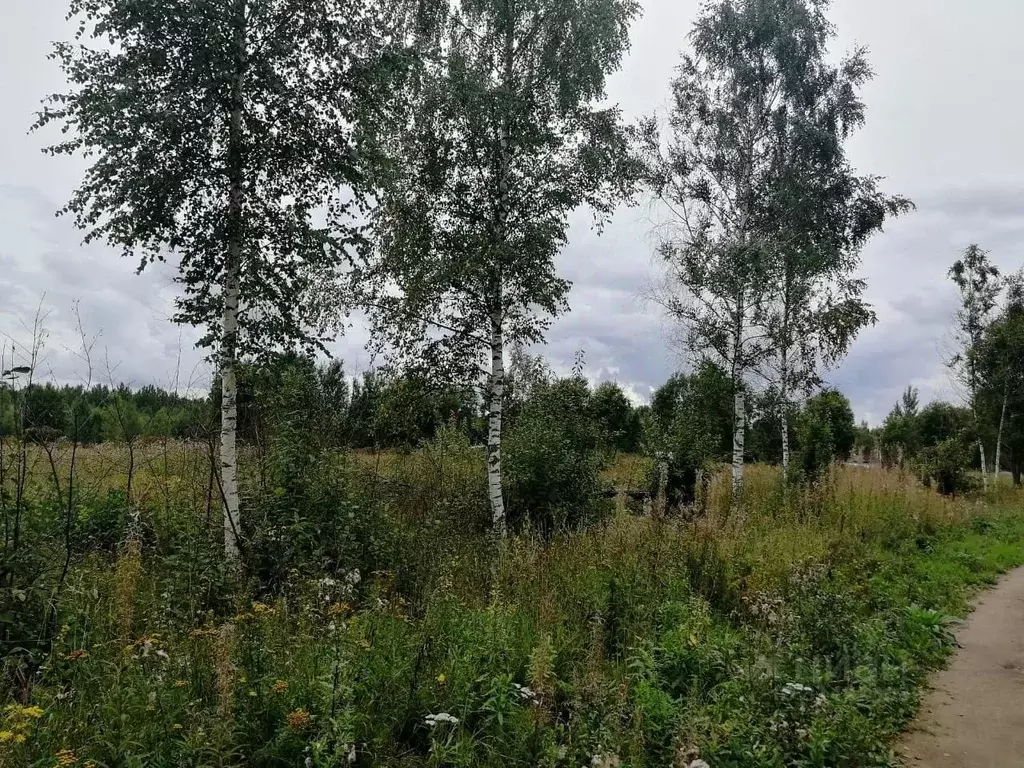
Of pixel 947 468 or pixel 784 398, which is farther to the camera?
pixel 947 468

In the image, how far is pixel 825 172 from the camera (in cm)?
1608

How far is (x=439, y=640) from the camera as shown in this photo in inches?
184

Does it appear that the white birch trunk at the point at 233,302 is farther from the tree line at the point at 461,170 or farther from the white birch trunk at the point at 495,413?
the white birch trunk at the point at 495,413

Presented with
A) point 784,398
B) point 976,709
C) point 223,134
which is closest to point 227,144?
point 223,134

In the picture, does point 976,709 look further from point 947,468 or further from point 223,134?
point 947,468

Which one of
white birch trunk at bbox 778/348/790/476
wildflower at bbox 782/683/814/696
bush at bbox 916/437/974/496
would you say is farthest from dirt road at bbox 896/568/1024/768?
bush at bbox 916/437/974/496

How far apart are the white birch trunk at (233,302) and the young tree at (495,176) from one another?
2.61 meters

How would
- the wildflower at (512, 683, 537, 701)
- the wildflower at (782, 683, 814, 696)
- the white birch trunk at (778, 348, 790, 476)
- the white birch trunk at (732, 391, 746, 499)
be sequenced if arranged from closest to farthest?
1. the wildflower at (512, 683, 537, 701)
2. the wildflower at (782, 683, 814, 696)
3. the white birch trunk at (732, 391, 746, 499)
4. the white birch trunk at (778, 348, 790, 476)

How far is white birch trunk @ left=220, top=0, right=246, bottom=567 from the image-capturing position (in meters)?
7.66

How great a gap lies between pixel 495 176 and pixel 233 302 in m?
5.15

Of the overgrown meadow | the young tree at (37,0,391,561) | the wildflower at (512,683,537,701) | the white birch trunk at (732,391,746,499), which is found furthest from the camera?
the white birch trunk at (732,391,746,499)

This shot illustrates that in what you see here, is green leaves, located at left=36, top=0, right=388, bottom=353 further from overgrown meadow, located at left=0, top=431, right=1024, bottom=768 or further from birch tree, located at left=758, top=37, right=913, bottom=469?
birch tree, located at left=758, top=37, right=913, bottom=469

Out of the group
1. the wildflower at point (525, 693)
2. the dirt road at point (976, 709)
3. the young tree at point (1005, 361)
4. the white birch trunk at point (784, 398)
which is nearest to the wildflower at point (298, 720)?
the wildflower at point (525, 693)

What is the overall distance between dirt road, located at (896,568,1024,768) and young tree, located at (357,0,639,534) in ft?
20.6
